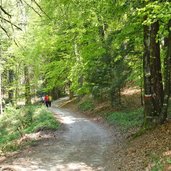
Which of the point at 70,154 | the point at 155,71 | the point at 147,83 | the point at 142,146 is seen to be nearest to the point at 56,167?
the point at 70,154

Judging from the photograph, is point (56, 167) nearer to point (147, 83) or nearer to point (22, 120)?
point (147, 83)

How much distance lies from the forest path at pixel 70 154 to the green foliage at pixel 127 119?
4.08ft

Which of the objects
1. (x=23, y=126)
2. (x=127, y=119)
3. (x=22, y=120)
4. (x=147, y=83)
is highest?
(x=147, y=83)

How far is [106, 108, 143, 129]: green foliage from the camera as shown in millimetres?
16312

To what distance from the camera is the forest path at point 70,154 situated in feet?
33.0

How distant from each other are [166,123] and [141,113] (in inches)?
257

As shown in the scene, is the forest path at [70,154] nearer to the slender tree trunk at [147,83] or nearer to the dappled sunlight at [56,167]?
the dappled sunlight at [56,167]

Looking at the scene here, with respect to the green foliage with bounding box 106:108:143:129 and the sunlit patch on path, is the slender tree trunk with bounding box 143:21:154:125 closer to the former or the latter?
the sunlit patch on path

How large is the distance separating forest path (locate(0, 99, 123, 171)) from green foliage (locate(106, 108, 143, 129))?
1.24 metres

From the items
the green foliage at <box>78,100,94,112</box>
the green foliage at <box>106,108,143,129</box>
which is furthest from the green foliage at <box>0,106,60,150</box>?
the green foliage at <box>78,100,94,112</box>

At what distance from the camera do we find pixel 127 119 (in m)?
18.0

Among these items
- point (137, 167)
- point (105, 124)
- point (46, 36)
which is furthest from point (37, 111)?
point (137, 167)

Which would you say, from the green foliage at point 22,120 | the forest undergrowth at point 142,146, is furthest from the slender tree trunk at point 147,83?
the green foliage at point 22,120

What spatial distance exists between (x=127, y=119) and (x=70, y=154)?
7.04m
